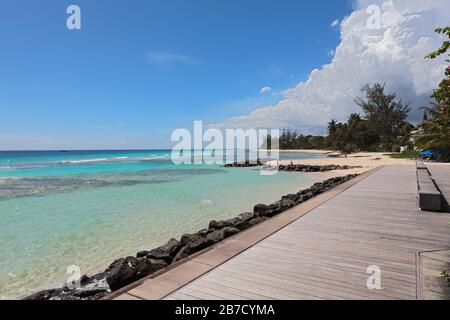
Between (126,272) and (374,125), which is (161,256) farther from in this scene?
(374,125)

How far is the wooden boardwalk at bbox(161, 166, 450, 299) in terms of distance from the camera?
327 cm

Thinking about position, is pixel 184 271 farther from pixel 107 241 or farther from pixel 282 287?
pixel 107 241

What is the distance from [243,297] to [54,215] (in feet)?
34.4

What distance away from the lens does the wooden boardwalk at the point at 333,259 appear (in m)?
3.27

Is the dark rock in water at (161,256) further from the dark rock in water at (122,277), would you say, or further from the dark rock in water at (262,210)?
the dark rock in water at (262,210)

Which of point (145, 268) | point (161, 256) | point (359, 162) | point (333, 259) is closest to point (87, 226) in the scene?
point (161, 256)

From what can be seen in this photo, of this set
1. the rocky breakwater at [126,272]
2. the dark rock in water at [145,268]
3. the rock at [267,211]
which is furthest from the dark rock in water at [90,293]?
the rock at [267,211]

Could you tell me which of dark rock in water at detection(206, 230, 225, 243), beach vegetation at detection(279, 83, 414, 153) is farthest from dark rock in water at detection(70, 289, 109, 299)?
beach vegetation at detection(279, 83, 414, 153)

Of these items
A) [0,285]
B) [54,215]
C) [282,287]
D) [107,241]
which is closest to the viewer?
[282,287]

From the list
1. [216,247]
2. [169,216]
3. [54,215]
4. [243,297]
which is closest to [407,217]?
[216,247]

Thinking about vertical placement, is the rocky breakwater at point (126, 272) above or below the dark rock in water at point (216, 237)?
below

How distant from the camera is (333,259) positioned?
13.8 feet

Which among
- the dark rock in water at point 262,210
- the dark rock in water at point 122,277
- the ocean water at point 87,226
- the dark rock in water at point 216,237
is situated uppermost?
Result: the dark rock in water at point 216,237

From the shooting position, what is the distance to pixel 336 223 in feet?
20.1
